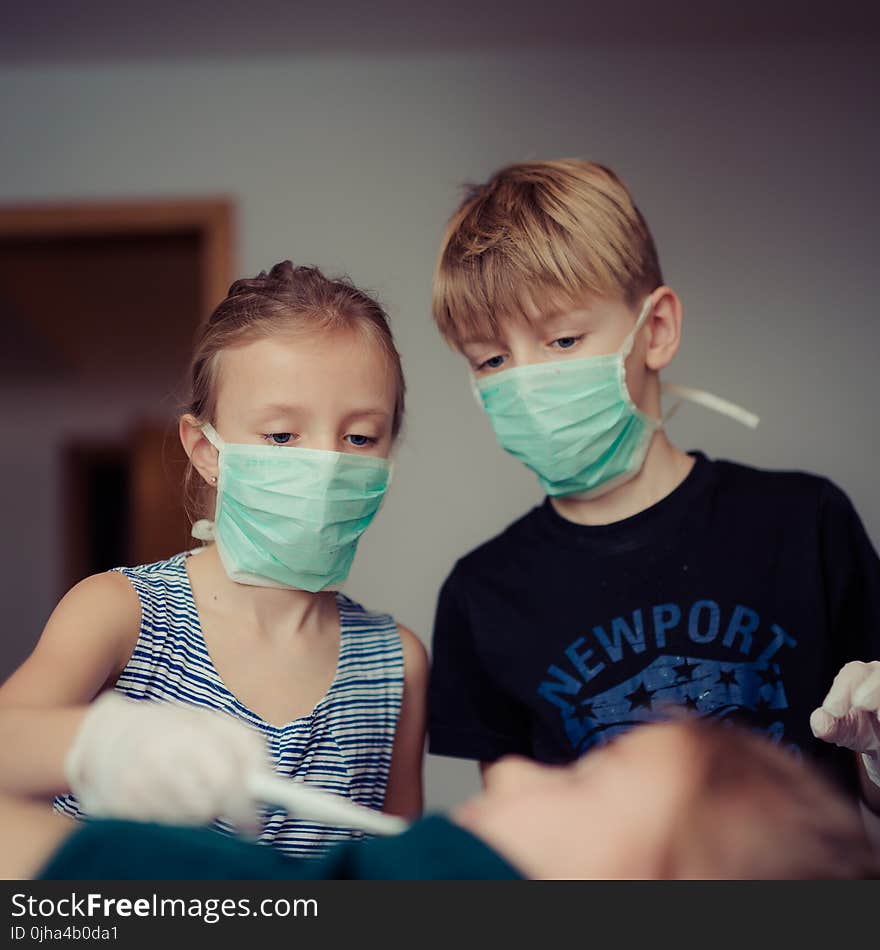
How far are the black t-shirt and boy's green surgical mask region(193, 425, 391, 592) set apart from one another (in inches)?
9.0

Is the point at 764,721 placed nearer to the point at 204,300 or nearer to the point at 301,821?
the point at 301,821

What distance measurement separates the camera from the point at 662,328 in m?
1.13

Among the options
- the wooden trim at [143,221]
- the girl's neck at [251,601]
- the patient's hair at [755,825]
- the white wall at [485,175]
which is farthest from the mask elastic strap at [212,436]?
the wooden trim at [143,221]

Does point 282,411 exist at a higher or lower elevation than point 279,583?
higher

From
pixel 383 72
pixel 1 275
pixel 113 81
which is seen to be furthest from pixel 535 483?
pixel 1 275

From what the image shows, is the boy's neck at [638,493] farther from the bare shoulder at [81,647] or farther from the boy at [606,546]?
the bare shoulder at [81,647]

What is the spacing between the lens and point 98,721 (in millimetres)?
620

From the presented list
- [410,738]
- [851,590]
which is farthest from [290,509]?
[851,590]

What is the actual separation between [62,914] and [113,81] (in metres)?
2.17

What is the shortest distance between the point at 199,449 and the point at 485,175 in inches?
56.5

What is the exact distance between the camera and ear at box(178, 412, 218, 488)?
98 centimetres

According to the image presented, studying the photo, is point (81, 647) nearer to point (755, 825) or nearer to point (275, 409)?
point (275, 409)

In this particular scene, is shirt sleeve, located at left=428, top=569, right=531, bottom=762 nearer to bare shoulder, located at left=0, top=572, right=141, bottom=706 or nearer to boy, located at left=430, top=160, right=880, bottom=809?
boy, located at left=430, top=160, right=880, bottom=809

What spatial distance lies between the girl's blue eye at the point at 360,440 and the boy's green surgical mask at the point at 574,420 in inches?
7.4
